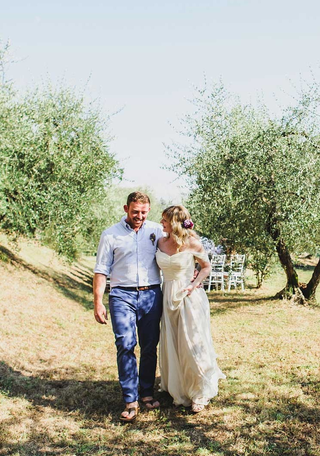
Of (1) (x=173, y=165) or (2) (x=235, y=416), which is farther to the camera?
(1) (x=173, y=165)

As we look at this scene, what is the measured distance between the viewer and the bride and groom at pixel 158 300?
4.32 meters

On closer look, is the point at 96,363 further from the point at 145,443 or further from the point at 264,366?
the point at 145,443

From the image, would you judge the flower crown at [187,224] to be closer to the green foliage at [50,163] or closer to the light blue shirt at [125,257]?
the light blue shirt at [125,257]

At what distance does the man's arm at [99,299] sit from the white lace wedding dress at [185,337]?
636 millimetres

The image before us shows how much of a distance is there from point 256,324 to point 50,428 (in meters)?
6.36

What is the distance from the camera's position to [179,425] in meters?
4.06

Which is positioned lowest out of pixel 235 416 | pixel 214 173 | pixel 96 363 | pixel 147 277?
pixel 96 363

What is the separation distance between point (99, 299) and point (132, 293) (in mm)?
352

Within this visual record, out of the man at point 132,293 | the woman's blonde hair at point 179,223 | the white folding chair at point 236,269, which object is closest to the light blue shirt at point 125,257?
the man at point 132,293

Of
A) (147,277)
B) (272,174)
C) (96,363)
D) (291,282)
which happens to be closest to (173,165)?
(272,174)

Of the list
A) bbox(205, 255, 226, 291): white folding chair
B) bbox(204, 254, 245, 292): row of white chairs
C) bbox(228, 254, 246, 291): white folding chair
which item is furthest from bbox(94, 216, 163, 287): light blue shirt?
bbox(205, 255, 226, 291): white folding chair

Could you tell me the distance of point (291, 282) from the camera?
488 inches

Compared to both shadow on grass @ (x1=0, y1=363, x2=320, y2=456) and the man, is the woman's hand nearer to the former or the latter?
the man

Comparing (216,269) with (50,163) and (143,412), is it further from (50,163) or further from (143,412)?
(143,412)
